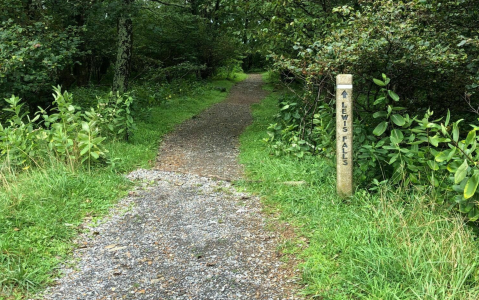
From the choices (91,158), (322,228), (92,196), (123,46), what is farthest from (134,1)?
A: (322,228)

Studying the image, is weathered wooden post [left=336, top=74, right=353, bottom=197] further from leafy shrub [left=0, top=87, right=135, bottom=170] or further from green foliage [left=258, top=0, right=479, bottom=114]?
leafy shrub [left=0, top=87, right=135, bottom=170]

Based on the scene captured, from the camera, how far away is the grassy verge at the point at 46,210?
3.34 m

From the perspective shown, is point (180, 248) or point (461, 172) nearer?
point (461, 172)

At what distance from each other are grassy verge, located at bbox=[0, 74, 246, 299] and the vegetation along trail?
20 centimetres

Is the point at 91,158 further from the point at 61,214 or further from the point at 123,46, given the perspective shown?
the point at 123,46

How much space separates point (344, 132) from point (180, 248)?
226cm

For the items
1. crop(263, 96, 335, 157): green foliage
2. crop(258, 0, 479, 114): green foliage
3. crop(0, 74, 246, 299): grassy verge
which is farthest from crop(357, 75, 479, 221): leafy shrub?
crop(0, 74, 246, 299): grassy verge

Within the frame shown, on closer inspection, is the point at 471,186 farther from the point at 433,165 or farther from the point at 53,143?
the point at 53,143

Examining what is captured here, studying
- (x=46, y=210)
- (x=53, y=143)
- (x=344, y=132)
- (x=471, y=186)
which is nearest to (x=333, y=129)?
(x=344, y=132)

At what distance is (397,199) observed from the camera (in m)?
3.93

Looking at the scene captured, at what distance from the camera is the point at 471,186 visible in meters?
3.04

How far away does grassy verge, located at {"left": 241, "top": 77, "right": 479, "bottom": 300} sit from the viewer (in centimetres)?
277

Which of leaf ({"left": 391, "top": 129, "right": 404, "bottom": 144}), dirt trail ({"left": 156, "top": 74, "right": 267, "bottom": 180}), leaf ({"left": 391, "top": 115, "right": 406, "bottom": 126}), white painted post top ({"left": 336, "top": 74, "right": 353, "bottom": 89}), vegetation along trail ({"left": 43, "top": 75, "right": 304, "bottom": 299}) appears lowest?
vegetation along trail ({"left": 43, "top": 75, "right": 304, "bottom": 299})

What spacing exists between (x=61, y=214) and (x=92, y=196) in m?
0.67
